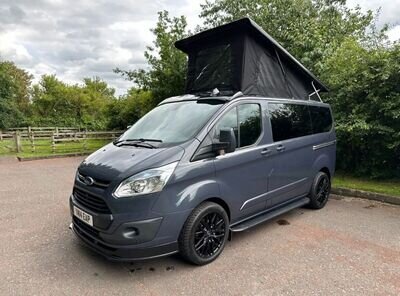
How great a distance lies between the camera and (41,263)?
331cm

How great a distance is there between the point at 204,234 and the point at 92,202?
3.99 feet

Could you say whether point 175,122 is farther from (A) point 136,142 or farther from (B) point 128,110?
(B) point 128,110

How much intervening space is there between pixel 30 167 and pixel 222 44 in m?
8.13

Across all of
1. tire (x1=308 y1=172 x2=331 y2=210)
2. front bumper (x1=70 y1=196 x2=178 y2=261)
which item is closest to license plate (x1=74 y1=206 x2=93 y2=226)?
front bumper (x1=70 y1=196 x2=178 y2=261)

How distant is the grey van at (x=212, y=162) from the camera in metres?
2.88

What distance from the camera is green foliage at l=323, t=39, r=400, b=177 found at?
20.0 feet

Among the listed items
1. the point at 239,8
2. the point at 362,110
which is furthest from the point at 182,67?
the point at 362,110

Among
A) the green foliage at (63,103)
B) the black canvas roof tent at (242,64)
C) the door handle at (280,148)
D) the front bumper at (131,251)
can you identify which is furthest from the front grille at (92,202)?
the green foliage at (63,103)

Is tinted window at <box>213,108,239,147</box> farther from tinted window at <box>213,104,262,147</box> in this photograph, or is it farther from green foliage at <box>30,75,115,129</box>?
green foliage at <box>30,75,115,129</box>

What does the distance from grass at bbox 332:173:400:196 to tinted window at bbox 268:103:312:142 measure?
7.19 ft

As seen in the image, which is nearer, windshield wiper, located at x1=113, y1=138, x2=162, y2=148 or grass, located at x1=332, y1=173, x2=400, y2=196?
windshield wiper, located at x1=113, y1=138, x2=162, y2=148

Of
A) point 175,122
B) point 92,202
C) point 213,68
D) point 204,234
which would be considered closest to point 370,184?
point 213,68

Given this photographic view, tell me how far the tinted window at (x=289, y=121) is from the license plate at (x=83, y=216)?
8.27 ft

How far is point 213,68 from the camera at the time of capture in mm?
4953
